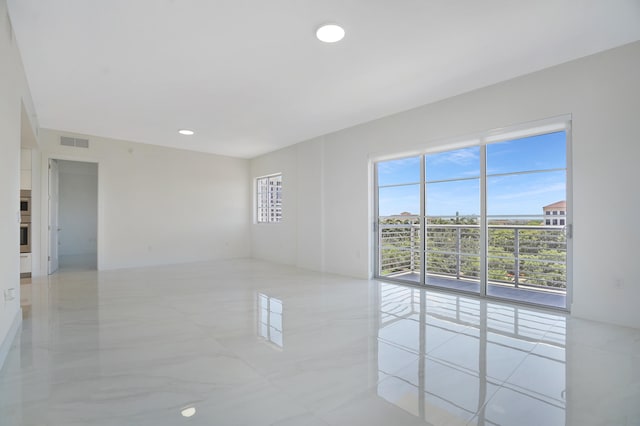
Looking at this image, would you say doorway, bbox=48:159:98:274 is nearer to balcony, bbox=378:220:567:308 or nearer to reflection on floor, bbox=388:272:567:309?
balcony, bbox=378:220:567:308

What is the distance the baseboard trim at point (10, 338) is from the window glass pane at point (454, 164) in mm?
4994

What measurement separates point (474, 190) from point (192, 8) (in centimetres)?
390

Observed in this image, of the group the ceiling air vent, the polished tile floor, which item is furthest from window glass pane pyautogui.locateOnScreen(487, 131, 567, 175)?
the ceiling air vent

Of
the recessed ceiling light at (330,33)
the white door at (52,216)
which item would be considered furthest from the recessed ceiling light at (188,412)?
the white door at (52,216)

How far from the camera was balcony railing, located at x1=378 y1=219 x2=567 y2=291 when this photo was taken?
12.6 ft

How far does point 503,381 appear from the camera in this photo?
82.0 inches

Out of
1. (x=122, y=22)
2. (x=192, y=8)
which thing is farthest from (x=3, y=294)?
(x=192, y=8)

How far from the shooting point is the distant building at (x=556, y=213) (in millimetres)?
3608

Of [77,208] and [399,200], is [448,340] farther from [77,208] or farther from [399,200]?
[77,208]

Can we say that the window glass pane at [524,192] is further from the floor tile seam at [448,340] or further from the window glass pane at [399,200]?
the floor tile seam at [448,340]

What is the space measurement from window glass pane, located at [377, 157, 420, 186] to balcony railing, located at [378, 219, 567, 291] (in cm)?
71

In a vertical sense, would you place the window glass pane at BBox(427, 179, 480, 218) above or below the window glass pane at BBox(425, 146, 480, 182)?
below

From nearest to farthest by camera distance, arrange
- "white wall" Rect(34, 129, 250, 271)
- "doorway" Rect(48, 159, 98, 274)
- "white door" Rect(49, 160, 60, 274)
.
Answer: "white door" Rect(49, 160, 60, 274) < "white wall" Rect(34, 129, 250, 271) < "doorway" Rect(48, 159, 98, 274)

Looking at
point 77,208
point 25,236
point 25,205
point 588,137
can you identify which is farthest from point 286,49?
point 77,208
